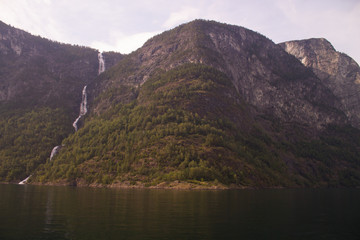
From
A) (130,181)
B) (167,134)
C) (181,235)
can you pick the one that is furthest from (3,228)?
(167,134)

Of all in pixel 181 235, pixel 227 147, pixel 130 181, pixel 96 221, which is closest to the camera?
pixel 181 235

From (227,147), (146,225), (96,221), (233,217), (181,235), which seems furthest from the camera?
(227,147)

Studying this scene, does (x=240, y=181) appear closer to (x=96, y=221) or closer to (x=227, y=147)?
(x=227, y=147)

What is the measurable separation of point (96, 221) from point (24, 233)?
10073 millimetres

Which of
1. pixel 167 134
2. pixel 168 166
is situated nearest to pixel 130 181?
pixel 168 166

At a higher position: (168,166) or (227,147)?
(227,147)

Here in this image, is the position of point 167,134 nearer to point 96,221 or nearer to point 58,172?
point 58,172

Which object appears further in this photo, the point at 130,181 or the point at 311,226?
the point at 130,181

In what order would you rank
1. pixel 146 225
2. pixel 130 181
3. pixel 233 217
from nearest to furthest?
1. pixel 146 225
2. pixel 233 217
3. pixel 130 181

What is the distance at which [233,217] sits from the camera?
160 ft

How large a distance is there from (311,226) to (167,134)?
141 m

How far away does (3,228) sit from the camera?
122 feet

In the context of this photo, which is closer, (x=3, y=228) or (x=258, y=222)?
(x=3, y=228)

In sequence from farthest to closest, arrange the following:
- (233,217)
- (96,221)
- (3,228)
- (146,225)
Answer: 1. (233,217)
2. (96,221)
3. (146,225)
4. (3,228)
